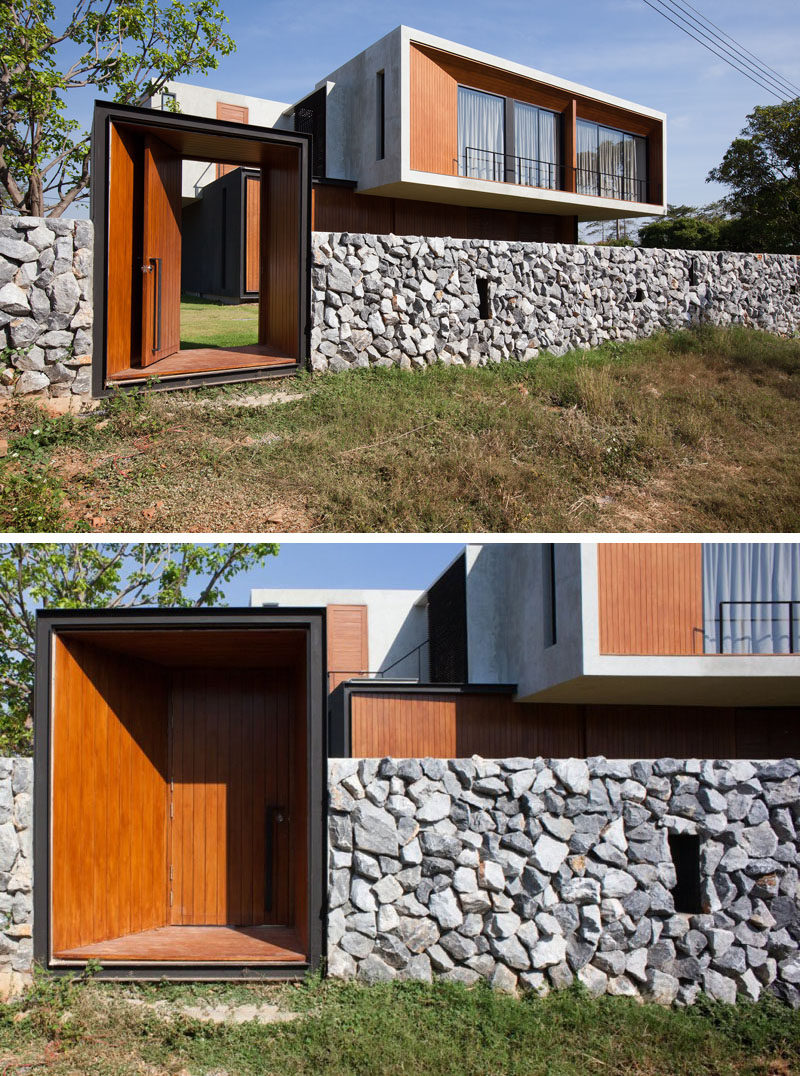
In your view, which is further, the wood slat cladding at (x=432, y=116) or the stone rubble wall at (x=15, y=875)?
the wood slat cladding at (x=432, y=116)

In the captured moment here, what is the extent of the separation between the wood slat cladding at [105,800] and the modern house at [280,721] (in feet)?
0.08

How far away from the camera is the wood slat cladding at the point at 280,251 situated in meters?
12.8

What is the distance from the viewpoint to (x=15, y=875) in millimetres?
7770

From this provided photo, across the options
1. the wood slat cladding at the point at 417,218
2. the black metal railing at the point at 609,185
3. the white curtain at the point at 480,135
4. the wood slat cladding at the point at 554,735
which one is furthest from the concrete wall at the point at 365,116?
the wood slat cladding at the point at 554,735

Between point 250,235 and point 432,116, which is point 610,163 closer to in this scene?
point 432,116

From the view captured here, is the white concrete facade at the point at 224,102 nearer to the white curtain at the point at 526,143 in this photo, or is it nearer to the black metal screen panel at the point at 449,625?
the white curtain at the point at 526,143

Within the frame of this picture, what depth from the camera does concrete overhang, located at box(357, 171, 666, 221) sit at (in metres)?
20.3

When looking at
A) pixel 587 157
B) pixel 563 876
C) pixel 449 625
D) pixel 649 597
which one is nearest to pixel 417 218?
pixel 587 157

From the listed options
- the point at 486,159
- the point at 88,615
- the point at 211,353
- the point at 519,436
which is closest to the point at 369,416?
the point at 519,436

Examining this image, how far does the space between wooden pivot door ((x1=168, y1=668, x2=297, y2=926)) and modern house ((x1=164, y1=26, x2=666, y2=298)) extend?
1335cm

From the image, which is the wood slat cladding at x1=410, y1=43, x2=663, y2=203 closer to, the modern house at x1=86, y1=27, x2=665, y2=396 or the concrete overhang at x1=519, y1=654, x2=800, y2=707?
the modern house at x1=86, y1=27, x2=665, y2=396

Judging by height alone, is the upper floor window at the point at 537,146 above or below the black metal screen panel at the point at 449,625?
above

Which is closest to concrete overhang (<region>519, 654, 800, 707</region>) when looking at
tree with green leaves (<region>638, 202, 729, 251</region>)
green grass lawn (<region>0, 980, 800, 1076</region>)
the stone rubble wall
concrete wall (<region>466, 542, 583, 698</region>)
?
concrete wall (<region>466, 542, 583, 698</region>)

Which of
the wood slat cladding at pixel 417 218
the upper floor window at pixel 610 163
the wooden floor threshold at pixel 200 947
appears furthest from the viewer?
the upper floor window at pixel 610 163
